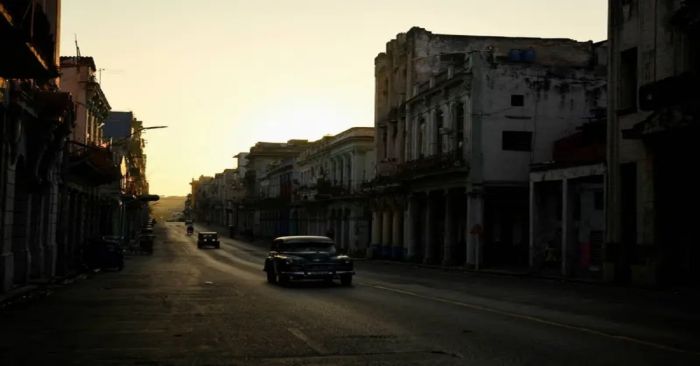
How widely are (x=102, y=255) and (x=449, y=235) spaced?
19109 mm

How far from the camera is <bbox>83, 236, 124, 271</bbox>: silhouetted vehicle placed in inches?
1410

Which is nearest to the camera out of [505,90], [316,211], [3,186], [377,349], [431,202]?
[377,349]

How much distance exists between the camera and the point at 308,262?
929 inches

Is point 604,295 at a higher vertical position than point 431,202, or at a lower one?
lower

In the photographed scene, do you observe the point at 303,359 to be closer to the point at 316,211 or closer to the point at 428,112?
the point at 428,112

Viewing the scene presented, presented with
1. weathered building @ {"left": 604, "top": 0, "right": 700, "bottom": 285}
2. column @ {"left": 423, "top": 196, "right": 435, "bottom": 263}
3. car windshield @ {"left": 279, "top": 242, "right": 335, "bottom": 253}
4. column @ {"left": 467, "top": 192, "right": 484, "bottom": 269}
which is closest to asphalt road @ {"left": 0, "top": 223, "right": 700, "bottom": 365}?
car windshield @ {"left": 279, "top": 242, "right": 335, "bottom": 253}

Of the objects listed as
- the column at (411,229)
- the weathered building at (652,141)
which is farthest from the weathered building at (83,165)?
the weathered building at (652,141)

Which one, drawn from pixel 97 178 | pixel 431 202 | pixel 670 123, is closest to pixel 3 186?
pixel 670 123

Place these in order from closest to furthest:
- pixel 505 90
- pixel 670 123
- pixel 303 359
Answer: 1. pixel 303 359
2. pixel 670 123
3. pixel 505 90

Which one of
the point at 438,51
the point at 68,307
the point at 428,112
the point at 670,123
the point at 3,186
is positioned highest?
the point at 438,51

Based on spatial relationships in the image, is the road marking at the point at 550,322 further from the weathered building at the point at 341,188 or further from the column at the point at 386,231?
the weathered building at the point at 341,188

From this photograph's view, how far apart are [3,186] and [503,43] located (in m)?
38.7

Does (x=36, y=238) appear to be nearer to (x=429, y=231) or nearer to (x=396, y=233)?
(x=429, y=231)

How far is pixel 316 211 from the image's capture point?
8256 centimetres
